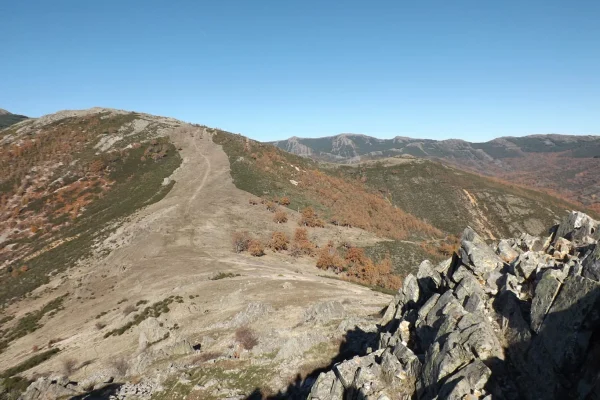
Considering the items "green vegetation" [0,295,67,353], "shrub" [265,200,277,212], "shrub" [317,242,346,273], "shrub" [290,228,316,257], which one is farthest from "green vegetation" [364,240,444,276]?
"green vegetation" [0,295,67,353]

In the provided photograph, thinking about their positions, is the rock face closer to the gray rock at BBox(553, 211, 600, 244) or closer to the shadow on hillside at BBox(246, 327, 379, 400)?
the gray rock at BBox(553, 211, 600, 244)

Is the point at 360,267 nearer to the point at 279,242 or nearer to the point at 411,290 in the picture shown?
the point at 279,242

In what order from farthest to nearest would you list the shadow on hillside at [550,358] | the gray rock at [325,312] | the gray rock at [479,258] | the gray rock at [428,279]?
the gray rock at [325,312] < the gray rock at [428,279] < the gray rock at [479,258] < the shadow on hillside at [550,358]

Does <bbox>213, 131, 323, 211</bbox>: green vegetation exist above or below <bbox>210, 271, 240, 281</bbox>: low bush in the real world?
above

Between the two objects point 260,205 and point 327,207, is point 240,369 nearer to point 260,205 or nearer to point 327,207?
point 260,205

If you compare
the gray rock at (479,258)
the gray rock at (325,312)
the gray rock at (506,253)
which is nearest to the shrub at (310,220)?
the gray rock at (325,312)

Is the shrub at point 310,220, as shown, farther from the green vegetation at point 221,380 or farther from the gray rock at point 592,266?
the gray rock at point 592,266

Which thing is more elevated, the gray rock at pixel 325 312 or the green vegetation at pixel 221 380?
the gray rock at pixel 325 312

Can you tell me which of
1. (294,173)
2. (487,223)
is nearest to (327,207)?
(294,173)
